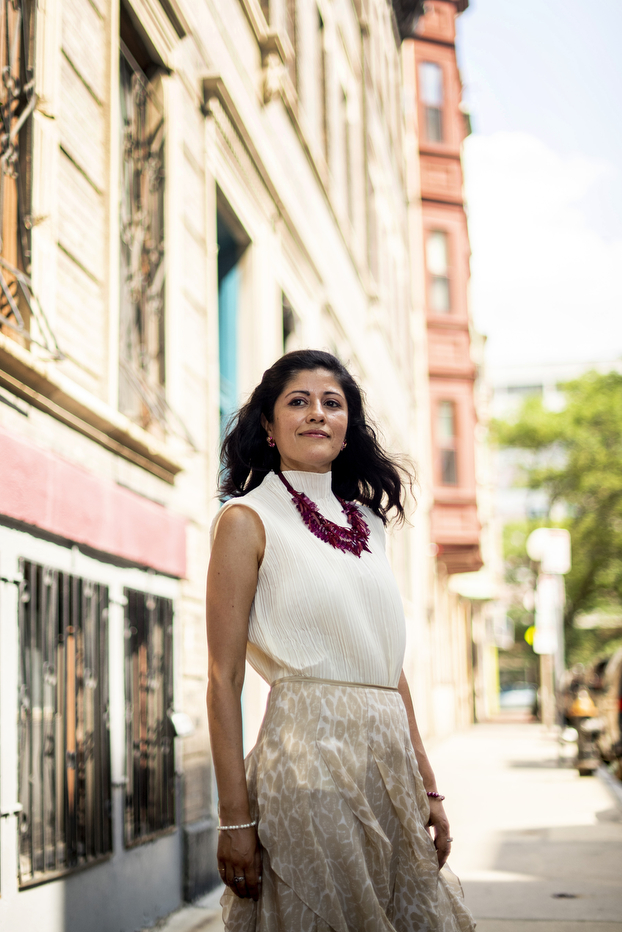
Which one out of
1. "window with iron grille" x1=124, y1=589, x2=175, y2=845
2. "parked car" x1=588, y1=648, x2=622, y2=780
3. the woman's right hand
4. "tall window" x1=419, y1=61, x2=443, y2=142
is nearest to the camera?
the woman's right hand

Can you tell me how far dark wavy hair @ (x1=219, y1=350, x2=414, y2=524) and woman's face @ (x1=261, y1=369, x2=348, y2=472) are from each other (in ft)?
0.14

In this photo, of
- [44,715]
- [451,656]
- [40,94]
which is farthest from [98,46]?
[451,656]

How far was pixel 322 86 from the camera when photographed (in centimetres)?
1344

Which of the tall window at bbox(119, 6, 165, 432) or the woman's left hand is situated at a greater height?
the tall window at bbox(119, 6, 165, 432)

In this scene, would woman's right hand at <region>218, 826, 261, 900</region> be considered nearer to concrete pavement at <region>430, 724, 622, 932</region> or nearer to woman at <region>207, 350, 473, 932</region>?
woman at <region>207, 350, 473, 932</region>

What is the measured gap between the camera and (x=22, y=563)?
A: 4.47m

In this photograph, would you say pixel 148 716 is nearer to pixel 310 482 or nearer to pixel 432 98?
pixel 310 482

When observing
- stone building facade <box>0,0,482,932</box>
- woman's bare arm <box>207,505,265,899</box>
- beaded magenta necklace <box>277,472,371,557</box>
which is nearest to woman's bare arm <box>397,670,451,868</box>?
beaded magenta necklace <box>277,472,371,557</box>

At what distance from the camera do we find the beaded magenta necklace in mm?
2895

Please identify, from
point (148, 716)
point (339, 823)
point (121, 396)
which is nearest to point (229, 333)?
point (121, 396)

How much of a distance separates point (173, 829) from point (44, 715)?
6.08 feet

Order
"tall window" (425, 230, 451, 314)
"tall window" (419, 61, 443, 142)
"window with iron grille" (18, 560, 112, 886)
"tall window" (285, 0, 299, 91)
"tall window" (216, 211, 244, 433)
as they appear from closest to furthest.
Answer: "window with iron grille" (18, 560, 112, 886) → "tall window" (216, 211, 244, 433) → "tall window" (285, 0, 299, 91) → "tall window" (425, 230, 451, 314) → "tall window" (419, 61, 443, 142)

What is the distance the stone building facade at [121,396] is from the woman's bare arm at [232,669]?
1739mm

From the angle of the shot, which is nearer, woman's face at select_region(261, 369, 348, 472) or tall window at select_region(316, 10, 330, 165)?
woman's face at select_region(261, 369, 348, 472)
